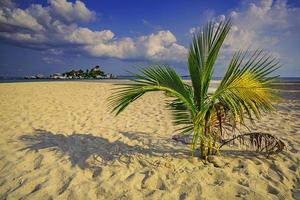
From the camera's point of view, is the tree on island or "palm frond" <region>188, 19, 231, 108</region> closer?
"palm frond" <region>188, 19, 231, 108</region>

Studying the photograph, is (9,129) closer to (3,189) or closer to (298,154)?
(3,189)

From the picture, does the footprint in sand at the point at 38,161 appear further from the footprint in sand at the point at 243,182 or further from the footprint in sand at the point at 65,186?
the footprint in sand at the point at 243,182

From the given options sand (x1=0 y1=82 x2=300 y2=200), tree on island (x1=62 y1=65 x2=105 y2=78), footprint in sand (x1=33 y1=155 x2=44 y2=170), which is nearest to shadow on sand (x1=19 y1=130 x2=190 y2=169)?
sand (x1=0 y1=82 x2=300 y2=200)

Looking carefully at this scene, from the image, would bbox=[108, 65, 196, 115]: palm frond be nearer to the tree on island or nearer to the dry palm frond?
the dry palm frond

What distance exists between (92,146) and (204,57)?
2695 mm

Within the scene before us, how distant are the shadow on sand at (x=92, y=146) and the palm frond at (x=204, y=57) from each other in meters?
1.34

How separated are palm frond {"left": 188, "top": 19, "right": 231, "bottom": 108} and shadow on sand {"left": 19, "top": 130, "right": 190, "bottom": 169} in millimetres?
1343

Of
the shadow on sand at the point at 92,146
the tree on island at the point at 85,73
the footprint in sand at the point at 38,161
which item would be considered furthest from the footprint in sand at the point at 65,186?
the tree on island at the point at 85,73

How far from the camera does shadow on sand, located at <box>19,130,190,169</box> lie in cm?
392

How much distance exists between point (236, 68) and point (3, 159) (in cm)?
394

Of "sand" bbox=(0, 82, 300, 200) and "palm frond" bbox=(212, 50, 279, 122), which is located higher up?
"palm frond" bbox=(212, 50, 279, 122)

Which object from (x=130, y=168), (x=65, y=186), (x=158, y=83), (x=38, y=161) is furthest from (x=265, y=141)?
(x=38, y=161)

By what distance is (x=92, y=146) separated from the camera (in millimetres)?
4449

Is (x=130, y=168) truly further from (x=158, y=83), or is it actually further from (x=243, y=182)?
(x=243, y=182)
